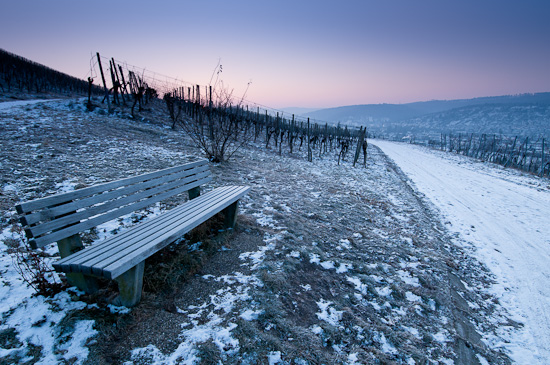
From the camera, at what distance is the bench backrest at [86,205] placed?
1736 millimetres

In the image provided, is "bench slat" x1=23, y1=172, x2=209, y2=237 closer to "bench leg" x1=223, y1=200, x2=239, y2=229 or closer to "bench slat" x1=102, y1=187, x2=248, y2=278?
"bench slat" x1=102, y1=187, x2=248, y2=278

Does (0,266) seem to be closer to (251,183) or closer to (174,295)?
(174,295)

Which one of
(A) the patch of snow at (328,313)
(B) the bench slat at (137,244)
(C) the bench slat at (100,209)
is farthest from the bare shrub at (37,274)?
(A) the patch of snow at (328,313)

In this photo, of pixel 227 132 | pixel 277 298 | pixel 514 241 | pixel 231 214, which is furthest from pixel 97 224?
pixel 514 241

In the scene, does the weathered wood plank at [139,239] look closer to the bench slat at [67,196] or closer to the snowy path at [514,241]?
the bench slat at [67,196]

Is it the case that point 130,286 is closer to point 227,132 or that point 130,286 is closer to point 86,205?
point 86,205

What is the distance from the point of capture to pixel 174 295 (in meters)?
2.24

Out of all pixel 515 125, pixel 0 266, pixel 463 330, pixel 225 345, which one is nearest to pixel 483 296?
pixel 463 330

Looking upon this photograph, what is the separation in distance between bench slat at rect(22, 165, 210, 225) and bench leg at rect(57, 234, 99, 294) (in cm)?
26

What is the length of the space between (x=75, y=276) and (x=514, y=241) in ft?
21.8

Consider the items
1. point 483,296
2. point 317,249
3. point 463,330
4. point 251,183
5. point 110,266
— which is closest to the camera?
point 110,266

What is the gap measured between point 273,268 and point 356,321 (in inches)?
37.4

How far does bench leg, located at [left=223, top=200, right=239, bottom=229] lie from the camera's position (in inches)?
136

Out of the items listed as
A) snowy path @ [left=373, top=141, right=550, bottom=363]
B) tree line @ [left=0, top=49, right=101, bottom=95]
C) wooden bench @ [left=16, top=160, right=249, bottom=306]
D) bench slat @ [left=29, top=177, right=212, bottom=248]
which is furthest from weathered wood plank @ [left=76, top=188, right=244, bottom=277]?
tree line @ [left=0, top=49, right=101, bottom=95]
